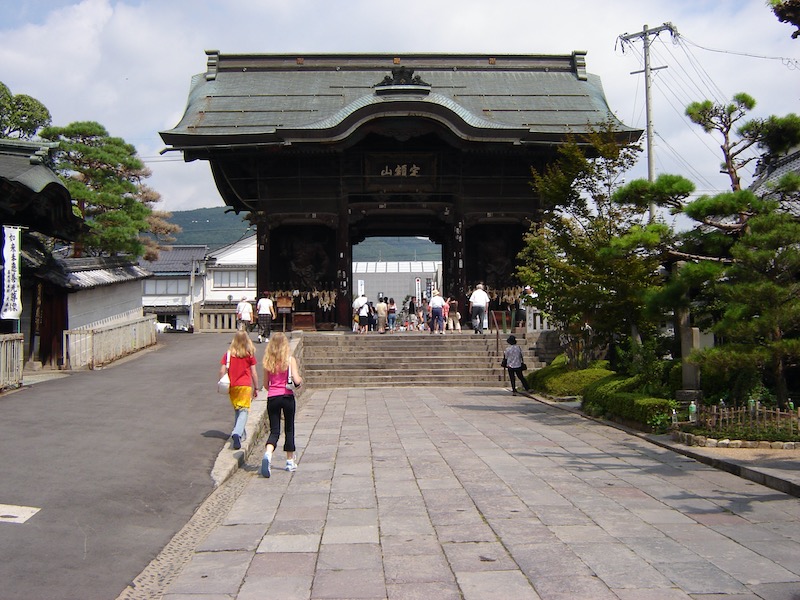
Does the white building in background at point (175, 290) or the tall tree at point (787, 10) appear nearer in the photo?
the tall tree at point (787, 10)

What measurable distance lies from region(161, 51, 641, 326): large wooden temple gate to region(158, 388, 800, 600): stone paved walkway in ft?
53.0

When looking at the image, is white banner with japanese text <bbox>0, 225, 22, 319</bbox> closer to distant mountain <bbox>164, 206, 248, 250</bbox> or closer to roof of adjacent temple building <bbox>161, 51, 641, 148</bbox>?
roof of adjacent temple building <bbox>161, 51, 641, 148</bbox>

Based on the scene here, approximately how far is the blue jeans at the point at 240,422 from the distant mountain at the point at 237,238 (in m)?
81.8

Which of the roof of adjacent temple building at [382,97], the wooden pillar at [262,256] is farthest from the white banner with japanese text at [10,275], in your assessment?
the wooden pillar at [262,256]

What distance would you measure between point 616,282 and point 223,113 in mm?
18701

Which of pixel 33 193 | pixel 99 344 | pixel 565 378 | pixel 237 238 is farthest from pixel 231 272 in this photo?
pixel 237 238

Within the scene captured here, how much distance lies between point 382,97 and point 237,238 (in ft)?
250

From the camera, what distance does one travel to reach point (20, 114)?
80.9 feet

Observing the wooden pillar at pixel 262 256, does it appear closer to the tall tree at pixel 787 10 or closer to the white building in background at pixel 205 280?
the tall tree at pixel 787 10

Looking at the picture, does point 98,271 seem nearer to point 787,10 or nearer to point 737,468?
point 737,468

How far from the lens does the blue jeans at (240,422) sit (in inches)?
385

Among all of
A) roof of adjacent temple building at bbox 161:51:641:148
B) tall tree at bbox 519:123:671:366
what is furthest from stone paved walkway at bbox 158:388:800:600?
roof of adjacent temple building at bbox 161:51:641:148

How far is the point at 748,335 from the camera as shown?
32.2 feet

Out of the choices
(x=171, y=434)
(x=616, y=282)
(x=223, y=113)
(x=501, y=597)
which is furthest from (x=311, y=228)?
(x=501, y=597)
